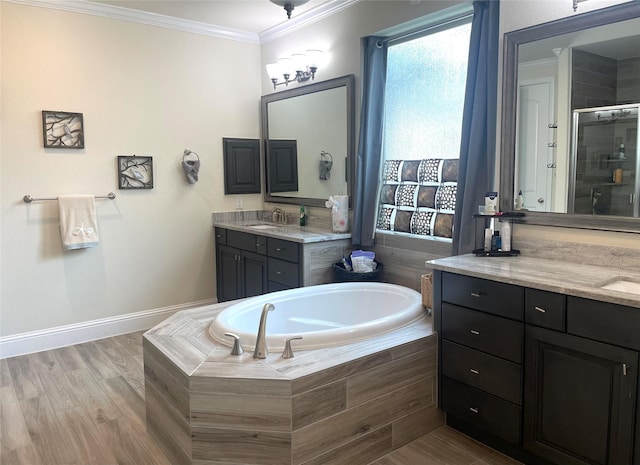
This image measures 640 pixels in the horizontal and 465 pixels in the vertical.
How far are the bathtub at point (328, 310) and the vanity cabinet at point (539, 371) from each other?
0.34m

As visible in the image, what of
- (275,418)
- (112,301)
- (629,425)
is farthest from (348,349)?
(112,301)

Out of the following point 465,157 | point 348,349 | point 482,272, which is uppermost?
point 465,157

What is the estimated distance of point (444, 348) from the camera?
8.09ft

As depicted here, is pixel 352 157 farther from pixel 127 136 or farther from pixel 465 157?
pixel 127 136

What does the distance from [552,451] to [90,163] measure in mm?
3544

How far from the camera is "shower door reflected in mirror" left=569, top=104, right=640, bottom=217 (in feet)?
7.22

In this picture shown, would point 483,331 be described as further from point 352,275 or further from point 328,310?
point 352,275

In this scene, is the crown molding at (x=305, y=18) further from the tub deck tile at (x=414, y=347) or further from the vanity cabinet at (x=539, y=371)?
the tub deck tile at (x=414, y=347)

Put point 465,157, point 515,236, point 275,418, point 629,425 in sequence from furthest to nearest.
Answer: point 465,157 → point 515,236 → point 275,418 → point 629,425

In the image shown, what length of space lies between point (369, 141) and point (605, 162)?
63.5 inches

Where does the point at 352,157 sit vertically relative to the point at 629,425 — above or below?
above

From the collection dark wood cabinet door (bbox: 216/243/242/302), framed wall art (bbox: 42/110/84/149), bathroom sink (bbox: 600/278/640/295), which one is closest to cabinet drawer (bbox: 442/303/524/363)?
bathroom sink (bbox: 600/278/640/295)

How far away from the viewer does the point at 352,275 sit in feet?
11.1

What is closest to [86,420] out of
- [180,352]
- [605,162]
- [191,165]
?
[180,352]
